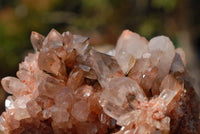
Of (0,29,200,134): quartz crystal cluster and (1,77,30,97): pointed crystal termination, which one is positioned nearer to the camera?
(0,29,200,134): quartz crystal cluster

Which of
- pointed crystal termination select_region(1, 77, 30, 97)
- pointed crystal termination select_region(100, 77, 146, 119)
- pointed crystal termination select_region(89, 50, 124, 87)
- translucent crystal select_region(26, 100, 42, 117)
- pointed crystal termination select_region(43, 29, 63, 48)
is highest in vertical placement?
pointed crystal termination select_region(43, 29, 63, 48)

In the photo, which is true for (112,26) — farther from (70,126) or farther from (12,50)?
(70,126)

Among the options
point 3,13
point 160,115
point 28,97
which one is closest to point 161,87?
point 160,115

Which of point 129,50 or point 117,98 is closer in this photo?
point 117,98

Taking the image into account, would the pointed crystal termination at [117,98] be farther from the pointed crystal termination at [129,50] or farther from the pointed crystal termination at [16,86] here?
the pointed crystal termination at [16,86]

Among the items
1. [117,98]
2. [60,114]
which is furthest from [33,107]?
[117,98]

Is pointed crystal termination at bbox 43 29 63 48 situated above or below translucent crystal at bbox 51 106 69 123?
above

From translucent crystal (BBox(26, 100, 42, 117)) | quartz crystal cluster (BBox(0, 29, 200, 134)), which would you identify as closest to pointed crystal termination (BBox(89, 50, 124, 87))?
quartz crystal cluster (BBox(0, 29, 200, 134))

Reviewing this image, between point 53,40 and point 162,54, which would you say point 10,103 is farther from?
point 162,54

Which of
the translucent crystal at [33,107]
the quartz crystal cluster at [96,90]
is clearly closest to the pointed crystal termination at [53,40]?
the quartz crystal cluster at [96,90]

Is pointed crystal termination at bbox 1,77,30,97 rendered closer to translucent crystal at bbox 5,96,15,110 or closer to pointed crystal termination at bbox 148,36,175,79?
translucent crystal at bbox 5,96,15,110
